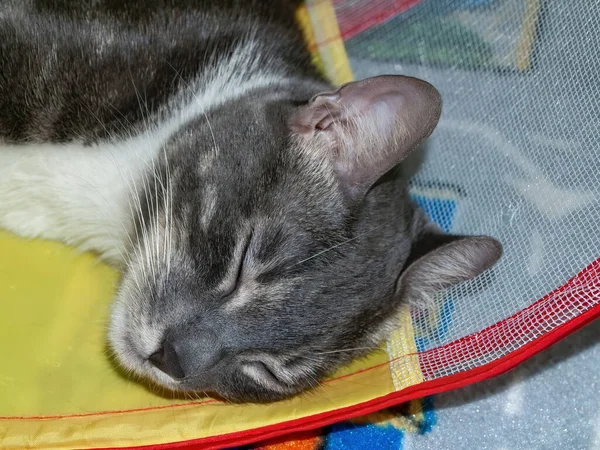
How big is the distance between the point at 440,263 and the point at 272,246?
475 millimetres

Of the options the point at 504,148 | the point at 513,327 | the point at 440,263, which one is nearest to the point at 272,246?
the point at 440,263

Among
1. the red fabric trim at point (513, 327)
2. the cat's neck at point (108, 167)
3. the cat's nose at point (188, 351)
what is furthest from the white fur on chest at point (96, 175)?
the red fabric trim at point (513, 327)

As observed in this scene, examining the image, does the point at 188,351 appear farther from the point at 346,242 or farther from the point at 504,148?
the point at 504,148

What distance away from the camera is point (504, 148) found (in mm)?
2162

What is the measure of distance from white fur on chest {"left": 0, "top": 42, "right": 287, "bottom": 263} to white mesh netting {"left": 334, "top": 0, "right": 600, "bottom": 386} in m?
0.64

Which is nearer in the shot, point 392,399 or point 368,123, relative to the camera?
point 368,123

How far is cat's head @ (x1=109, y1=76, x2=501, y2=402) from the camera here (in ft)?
5.29

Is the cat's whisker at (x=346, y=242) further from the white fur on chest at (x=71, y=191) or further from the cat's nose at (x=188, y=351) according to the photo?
the white fur on chest at (x=71, y=191)

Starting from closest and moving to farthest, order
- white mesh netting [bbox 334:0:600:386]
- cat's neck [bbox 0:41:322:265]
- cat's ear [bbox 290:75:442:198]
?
cat's ear [bbox 290:75:442:198] < white mesh netting [bbox 334:0:600:386] < cat's neck [bbox 0:41:322:265]

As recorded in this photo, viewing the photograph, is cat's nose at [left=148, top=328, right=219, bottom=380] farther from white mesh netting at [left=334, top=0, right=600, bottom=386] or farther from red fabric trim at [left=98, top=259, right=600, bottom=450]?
white mesh netting at [left=334, top=0, right=600, bottom=386]

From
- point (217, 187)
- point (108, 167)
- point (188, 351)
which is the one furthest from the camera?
point (108, 167)

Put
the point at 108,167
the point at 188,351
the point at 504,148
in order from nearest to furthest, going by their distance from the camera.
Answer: the point at 188,351, the point at 108,167, the point at 504,148

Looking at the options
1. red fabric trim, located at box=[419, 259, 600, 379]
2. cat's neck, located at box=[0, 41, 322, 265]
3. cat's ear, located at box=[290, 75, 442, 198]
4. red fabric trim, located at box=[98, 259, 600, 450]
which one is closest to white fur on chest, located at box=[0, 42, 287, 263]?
cat's neck, located at box=[0, 41, 322, 265]

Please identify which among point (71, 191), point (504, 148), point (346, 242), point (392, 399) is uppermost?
point (71, 191)
